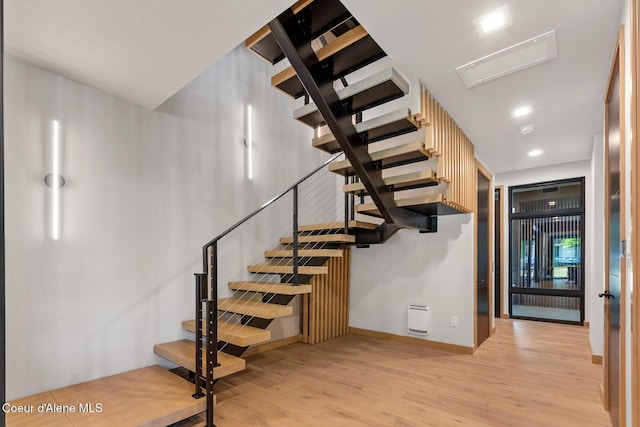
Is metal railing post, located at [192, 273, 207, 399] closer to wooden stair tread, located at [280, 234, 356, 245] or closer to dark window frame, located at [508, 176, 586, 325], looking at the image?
wooden stair tread, located at [280, 234, 356, 245]

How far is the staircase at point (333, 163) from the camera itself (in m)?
2.57

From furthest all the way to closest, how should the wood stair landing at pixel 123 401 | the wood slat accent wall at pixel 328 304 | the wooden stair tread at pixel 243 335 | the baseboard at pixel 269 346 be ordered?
the wood slat accent wall at pixel 328 304 → the baseboard at pixel 269 346 → the wooden stair tread at pixel 243 335 → the wood stair landing at pixel 123 401

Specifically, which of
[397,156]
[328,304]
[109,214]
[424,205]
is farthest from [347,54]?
[328,304]

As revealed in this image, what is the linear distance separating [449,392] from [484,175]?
3223mm

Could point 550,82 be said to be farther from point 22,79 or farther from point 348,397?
point 22,79

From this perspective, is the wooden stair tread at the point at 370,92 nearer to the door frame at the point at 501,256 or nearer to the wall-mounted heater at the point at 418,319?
the wall-mounted heater at the point at 418,319

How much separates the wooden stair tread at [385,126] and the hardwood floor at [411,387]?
2.30 m

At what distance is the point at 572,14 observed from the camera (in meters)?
2.05

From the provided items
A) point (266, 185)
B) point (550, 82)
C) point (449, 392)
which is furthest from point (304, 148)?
point (449, 392)

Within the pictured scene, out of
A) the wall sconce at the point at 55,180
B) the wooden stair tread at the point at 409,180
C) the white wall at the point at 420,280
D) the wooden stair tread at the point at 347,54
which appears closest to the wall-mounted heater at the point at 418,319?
the white wall at the point at 420,280

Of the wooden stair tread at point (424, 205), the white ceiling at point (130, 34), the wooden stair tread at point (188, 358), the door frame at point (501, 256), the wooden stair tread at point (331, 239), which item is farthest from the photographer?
the door frame at point (501, 256)

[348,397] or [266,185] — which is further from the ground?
[266,185]

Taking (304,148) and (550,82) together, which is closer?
(550,82)

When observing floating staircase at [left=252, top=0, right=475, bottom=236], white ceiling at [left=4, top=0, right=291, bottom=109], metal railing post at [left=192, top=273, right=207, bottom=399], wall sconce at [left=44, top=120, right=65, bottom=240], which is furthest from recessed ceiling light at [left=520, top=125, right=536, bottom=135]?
wall sconce at [left=44, top=120, right=65, bottom=240]
